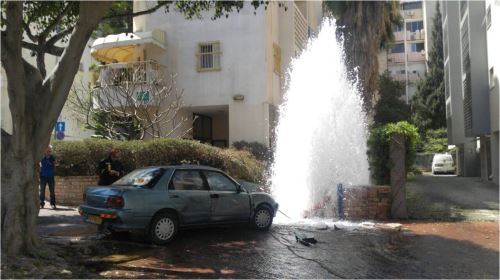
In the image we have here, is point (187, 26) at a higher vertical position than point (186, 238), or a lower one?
higher

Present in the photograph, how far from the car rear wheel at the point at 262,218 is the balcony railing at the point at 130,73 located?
36.5ft

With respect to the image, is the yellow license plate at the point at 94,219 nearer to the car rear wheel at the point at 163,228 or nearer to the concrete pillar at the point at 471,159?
the car rear wheel at the point at 163,228

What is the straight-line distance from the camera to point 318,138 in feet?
46.2

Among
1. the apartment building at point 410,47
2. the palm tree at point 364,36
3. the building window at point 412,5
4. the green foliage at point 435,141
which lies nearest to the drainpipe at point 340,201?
the palm tree at point 364,36

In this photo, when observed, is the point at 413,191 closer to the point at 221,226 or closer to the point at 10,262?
the point at 221,226

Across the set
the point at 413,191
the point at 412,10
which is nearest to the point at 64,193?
the point at 413,191

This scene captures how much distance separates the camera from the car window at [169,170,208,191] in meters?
9.47

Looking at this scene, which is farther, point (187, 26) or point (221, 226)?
point (187, 26)

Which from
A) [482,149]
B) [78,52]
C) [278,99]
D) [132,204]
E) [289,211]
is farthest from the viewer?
[482,149]

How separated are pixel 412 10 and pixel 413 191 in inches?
2067

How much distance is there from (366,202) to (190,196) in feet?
17.2

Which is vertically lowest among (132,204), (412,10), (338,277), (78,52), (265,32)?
(338,277)

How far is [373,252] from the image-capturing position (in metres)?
8.80

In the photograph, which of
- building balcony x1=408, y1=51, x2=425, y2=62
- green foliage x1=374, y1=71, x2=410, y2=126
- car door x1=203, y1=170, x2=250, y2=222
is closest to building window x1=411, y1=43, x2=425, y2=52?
building balcony x1=408, y1=51, x2=425, y2=62
